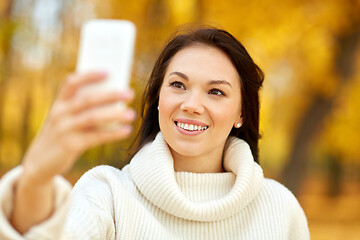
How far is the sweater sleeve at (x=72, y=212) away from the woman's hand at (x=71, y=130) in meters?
0.07

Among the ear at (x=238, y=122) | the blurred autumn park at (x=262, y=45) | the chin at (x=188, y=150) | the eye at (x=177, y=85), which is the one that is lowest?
the chin at (x=188, y=150)

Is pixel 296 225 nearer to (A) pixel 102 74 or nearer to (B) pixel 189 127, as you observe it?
(B) pixel 189 127

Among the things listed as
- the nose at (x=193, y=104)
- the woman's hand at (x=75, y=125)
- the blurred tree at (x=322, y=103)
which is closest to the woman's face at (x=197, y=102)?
the nose at (x=193, y=104)

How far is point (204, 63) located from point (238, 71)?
0.88 ft

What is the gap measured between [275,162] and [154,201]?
30302 millimetres

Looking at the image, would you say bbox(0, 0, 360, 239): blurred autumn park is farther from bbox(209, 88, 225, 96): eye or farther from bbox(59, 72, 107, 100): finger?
bbox(59, 72, 107, 100): finger

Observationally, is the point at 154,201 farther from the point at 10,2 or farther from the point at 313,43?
the point at 10,2

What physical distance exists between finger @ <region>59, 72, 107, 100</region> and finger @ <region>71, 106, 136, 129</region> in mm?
66

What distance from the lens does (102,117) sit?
3.89ft

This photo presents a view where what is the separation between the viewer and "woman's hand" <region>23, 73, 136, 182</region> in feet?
3.92

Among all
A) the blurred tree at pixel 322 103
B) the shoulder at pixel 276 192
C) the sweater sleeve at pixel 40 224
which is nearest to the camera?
the sweater sleeve at pixel 40 224

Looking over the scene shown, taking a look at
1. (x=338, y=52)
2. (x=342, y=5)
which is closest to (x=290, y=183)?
(x=338, y=52)

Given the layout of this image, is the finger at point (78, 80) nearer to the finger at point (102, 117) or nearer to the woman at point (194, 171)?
the finger at point (102, 117)

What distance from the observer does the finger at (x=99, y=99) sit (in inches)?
46.8
